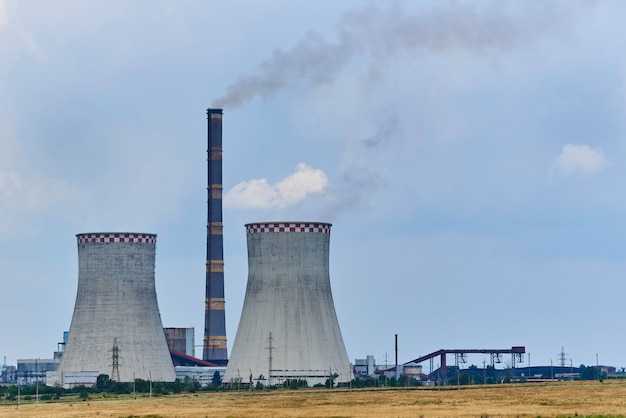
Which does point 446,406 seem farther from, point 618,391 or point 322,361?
point 322,361

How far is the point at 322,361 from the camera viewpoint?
76.2 metres

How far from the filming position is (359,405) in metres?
55.2

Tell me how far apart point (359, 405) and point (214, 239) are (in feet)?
121

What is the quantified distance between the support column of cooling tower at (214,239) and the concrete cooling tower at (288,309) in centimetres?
1438

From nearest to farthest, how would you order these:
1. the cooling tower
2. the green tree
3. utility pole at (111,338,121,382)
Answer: the cooling tower < utility pole at (111,338,121,382) < the green tree

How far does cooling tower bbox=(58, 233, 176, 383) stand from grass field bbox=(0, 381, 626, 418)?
25.0 feet

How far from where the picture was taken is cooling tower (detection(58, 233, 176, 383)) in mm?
77188

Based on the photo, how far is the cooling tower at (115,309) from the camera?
77.2m

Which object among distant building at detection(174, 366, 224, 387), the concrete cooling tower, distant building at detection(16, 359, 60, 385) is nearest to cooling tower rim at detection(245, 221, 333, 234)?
the concrete cooling tower

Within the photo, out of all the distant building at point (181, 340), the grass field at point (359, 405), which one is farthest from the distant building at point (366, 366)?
the grass field at point (359, 405)

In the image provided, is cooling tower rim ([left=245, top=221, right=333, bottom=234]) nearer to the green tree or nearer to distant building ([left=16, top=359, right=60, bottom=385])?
the green tree

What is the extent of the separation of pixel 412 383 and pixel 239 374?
1639 cm

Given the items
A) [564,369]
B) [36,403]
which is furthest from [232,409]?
[564,369]

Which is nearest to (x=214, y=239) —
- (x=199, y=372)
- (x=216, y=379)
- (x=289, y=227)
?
(x=199, y=372)
